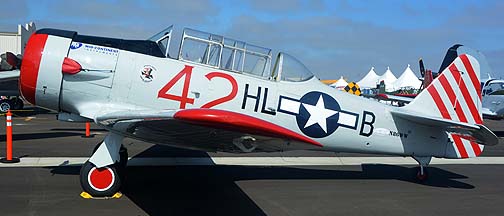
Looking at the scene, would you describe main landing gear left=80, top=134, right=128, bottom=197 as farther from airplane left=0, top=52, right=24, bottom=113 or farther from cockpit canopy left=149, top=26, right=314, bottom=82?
airplane left=0, top=52, right=24, bottom=113

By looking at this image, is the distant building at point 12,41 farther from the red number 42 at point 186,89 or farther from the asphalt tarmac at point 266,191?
the red number 42 at point 186,89

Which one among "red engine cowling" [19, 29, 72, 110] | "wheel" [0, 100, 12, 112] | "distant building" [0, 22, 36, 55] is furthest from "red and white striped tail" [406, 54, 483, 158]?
"distant building" [0, 22, 36, 55]

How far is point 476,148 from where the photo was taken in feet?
24.7

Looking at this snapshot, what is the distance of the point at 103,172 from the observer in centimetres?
610

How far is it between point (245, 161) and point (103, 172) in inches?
150

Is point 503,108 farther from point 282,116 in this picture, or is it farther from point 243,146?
point 243,146

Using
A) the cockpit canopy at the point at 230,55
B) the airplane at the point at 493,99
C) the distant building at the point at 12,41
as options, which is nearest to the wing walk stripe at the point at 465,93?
the cockpit canopy at the point at 230,55

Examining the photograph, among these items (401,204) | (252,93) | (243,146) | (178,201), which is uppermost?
(252,93)

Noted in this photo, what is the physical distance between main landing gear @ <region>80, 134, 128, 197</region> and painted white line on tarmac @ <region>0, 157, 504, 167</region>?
2.46 metres

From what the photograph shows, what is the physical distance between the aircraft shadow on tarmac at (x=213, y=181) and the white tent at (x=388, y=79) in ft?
166

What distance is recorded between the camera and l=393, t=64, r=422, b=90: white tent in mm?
54053

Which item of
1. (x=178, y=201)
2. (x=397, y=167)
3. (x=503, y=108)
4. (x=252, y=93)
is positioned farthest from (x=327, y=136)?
(x=503, y=108)

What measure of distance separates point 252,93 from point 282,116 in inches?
22.5

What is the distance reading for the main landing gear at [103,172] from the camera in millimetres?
6070
